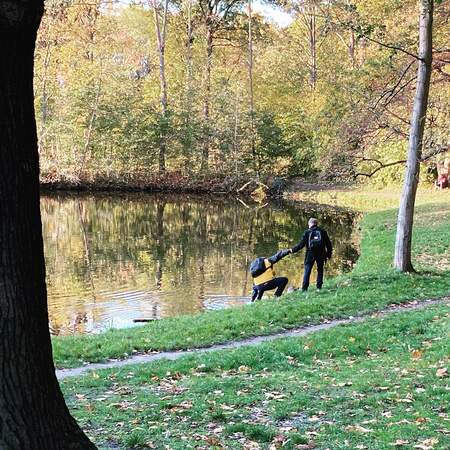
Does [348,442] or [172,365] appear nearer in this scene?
[348,442]

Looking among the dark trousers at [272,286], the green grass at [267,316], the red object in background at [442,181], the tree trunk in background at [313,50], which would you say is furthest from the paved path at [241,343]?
the tree trunk in background at [313,50]

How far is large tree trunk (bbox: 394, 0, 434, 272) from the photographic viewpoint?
14.8 meters

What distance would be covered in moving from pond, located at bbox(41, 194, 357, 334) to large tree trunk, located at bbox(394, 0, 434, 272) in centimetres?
506

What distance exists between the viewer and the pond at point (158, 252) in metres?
18.0

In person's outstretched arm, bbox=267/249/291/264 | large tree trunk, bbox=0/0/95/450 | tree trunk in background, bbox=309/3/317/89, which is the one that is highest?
tree trunk in background, bbox=309/3/317/89

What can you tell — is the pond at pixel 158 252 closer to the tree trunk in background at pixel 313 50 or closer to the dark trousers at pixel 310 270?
the dark trousers at pixel 310 270

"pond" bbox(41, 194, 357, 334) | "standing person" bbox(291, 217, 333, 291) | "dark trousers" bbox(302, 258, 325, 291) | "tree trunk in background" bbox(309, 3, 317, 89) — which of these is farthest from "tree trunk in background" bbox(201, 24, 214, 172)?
"standing person" bbox(291, 217, 333, 291)

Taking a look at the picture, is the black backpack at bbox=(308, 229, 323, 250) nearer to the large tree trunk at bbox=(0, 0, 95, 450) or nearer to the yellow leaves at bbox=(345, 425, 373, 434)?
the yellow leaves at bbox=(345, 425, 373, 434)

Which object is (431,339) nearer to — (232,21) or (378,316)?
(378,316)

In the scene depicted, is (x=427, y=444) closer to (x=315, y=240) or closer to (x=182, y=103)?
(x=315, y=240)

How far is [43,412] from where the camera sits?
4121 millimetres

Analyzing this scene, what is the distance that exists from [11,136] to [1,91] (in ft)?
0.96

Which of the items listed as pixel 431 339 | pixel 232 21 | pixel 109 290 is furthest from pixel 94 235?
pixel 232 21

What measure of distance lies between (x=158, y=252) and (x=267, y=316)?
547 inches
